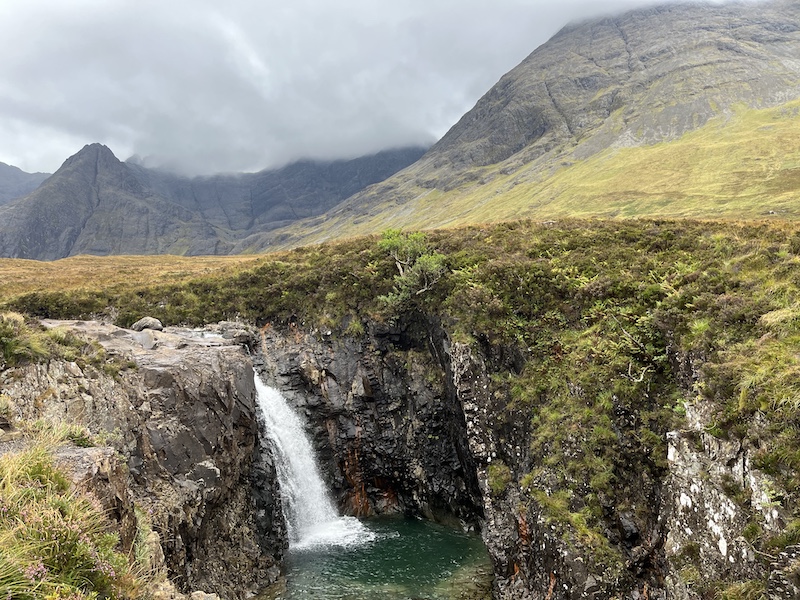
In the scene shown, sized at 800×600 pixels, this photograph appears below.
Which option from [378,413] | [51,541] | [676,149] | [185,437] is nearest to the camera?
[51,541]

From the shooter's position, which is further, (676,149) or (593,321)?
(676,149)

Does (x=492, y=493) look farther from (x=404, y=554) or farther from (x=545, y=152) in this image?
(x=545, y=152)

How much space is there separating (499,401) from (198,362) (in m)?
16.3

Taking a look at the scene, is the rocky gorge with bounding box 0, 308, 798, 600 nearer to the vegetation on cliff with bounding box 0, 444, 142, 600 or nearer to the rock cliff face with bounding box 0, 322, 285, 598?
the rock cliff face with bounding box 0, 322, 285, 598

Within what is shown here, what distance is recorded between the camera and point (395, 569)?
24891mm

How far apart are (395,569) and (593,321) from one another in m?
17.1

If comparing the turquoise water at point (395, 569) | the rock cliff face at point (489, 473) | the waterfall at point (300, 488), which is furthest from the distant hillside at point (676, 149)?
the waterfall at point (300, 488)

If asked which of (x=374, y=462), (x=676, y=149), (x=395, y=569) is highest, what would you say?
(x=676, y=149)

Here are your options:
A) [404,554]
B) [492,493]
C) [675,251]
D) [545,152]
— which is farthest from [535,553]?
[545,152]

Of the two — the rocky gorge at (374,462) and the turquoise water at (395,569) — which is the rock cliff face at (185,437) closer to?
the rocky gorge at (374,462)

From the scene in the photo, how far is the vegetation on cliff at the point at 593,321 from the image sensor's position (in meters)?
14.6

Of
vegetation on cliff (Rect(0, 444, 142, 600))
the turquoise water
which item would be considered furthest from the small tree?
vegetation on cliff (Rect(0, 444, 142, 600))

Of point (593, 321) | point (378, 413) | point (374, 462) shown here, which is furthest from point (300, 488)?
point (593, 321)

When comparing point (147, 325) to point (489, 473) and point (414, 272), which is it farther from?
point (489, 473)
